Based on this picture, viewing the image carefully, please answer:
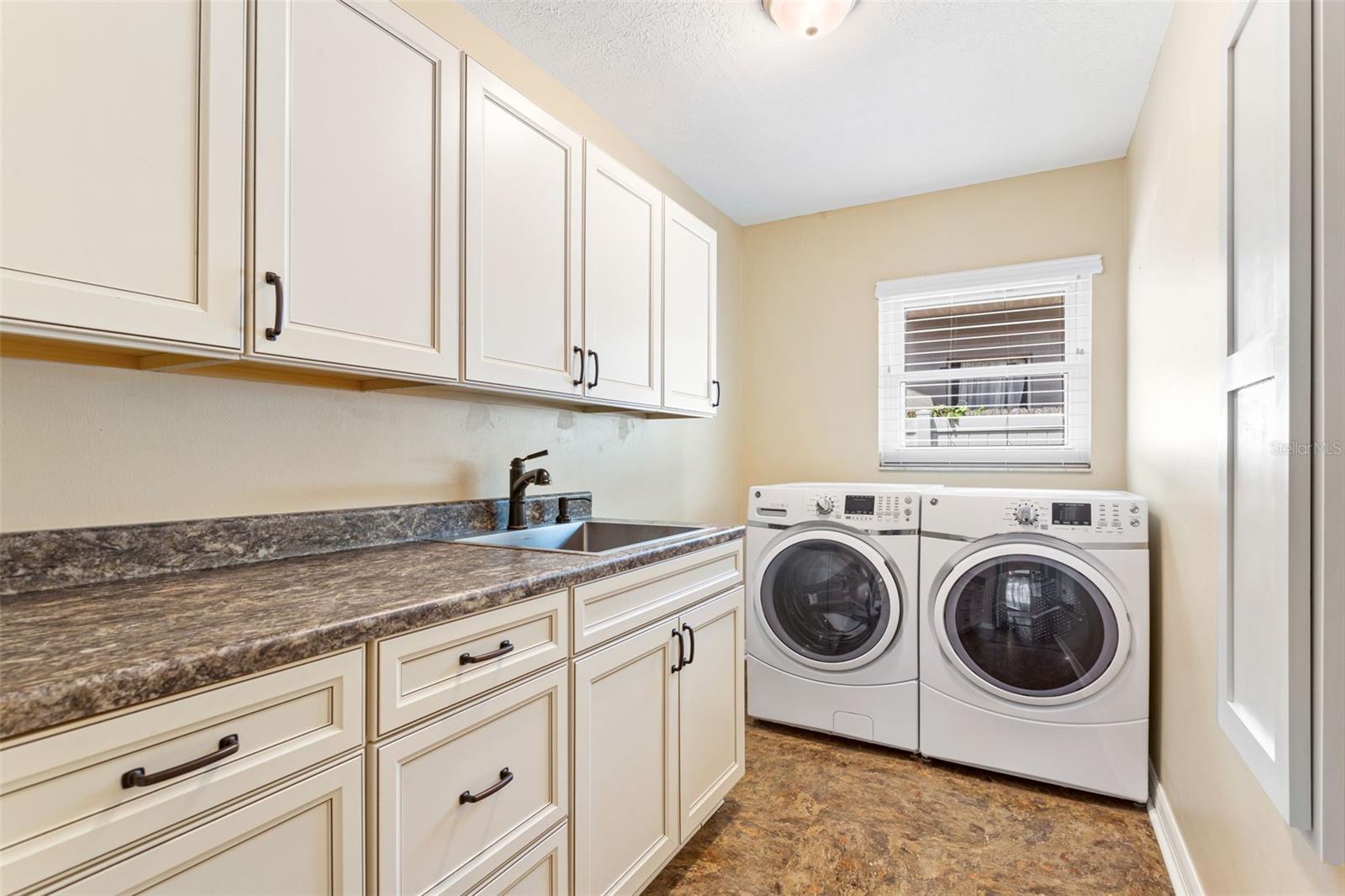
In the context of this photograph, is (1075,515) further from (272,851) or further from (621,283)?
(272,851)

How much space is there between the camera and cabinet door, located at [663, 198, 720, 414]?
2344 mm

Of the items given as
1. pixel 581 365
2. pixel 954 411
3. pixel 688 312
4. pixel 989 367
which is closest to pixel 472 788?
pixel 581 365

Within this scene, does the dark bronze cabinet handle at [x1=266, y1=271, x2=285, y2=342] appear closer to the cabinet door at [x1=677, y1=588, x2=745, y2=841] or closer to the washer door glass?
the cabinet door at [x1=677, y1=588, x2=745, y2=841]

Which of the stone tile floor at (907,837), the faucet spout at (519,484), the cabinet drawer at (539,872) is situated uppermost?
the faucet spout at (519,484)

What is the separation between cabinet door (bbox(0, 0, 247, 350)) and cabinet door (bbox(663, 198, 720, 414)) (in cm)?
142

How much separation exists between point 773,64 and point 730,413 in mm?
1835

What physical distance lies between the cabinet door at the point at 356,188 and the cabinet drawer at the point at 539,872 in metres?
1.01

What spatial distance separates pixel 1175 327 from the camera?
189 cm

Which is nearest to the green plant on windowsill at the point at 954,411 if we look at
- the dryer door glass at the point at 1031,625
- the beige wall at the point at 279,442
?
the dryer door glass at the point at 1031,625

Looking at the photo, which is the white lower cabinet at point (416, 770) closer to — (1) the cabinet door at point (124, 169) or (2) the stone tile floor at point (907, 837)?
(2) the stone tile floor at point (907, 837)

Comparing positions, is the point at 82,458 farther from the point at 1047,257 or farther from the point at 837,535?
the point at 1047,257

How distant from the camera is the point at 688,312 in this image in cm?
248

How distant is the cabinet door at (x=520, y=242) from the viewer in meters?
1.59

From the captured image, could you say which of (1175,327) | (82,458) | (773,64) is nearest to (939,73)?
(773,64)
